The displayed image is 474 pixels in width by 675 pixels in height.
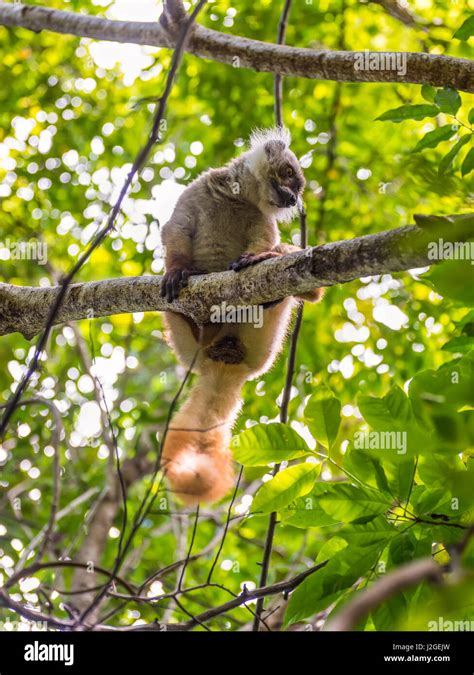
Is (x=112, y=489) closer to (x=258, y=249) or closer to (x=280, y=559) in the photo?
(x=280, y=559)

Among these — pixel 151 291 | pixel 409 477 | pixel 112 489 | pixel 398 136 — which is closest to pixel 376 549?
pixel 409 477

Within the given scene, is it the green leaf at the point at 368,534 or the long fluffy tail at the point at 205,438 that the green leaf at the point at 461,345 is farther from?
the long fluffy tail at the point at 205,438

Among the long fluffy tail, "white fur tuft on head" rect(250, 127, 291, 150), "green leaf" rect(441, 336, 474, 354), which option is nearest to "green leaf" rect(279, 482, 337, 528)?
the long fluffy tail

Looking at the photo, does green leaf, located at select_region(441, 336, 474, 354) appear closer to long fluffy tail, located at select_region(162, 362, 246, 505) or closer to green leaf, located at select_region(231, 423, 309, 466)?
green leaf, located at select_region(231, 423, 309, 466)

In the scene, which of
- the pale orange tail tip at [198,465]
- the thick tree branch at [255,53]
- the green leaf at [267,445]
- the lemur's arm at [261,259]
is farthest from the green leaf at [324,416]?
the thick tree branch at [255,53]

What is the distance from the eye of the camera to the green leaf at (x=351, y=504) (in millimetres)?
2693

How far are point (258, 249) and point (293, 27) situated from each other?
11.0ft

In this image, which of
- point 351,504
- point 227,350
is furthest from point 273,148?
point 351,504

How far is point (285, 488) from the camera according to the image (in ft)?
9.56

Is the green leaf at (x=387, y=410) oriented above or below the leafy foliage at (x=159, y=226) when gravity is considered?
below

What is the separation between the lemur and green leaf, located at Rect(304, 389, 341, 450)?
126 centimetres

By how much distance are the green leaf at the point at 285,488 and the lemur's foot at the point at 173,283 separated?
60.1 inches

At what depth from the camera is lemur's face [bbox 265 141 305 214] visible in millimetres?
5512

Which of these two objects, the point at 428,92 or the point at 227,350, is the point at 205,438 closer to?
the point at 227,350
